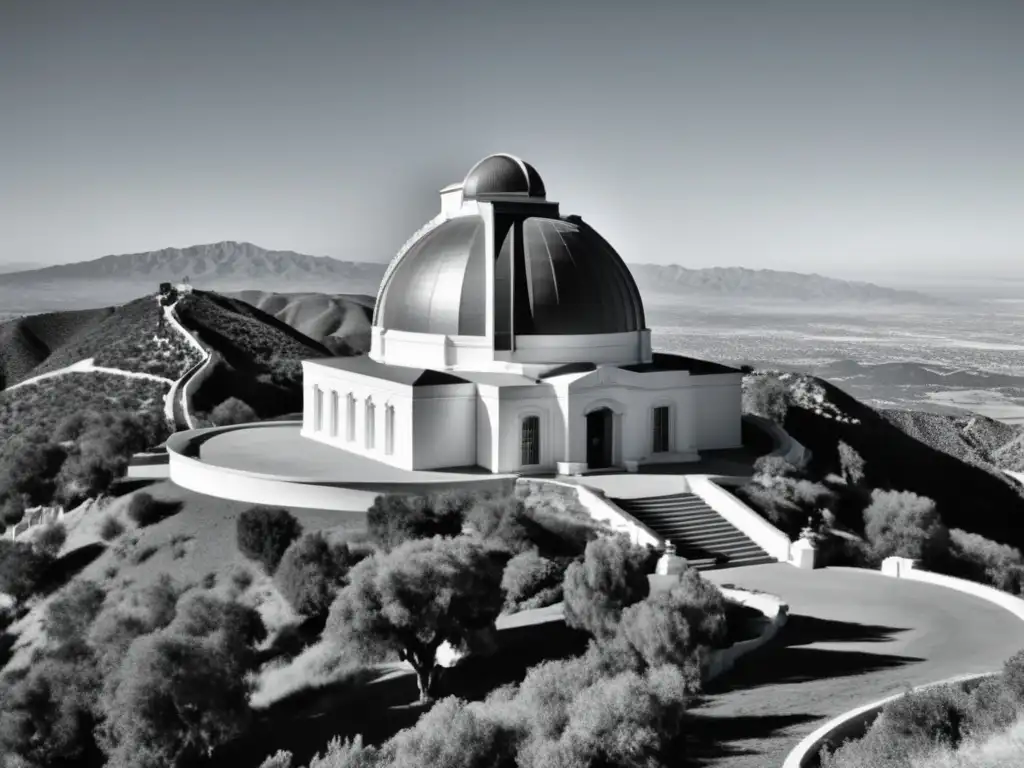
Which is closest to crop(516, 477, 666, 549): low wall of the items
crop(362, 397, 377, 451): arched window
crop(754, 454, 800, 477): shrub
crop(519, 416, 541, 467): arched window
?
crop(519, 416, 541, 467): arched window

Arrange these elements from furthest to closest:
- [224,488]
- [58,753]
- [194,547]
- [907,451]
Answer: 1. [907,451]
2. [224,488]
3. [194,547]
4. [58,753]

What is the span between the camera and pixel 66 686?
2130cm

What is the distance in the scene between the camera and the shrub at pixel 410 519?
89.4 feet

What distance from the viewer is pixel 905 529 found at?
30109mm

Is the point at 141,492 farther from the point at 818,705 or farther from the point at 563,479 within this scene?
the point at 818,705

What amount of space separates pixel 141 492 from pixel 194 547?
212 inches

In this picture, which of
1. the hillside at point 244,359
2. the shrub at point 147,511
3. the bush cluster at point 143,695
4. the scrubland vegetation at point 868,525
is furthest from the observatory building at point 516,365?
the hillside at point 244,359

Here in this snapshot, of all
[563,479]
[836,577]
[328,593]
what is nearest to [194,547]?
[328,593]

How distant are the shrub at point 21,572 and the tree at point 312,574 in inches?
429

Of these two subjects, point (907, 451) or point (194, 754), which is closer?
point (194, 754)

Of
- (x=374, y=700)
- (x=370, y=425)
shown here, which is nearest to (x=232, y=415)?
(x=370, y=425)

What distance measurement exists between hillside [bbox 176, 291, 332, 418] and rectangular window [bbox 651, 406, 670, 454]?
93.5ft

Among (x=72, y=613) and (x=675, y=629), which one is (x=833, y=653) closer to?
(x=675, y=629)

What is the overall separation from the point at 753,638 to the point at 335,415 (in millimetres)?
19006
